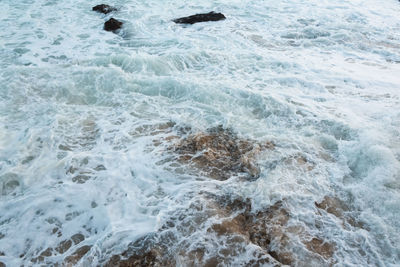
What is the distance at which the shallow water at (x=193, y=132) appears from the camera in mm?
3611

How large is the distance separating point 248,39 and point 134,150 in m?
6.33

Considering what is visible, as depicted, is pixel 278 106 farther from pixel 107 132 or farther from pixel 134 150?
pixel 107 132

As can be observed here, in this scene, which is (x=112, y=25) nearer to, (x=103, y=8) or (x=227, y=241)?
(x=103, y=8)

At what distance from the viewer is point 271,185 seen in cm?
425

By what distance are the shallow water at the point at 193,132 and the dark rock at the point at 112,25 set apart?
21.2 inches

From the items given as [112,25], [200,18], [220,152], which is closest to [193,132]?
[220,152]

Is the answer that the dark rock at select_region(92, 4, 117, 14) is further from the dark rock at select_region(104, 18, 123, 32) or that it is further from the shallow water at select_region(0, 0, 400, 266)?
the shallow water at select_region(0, 0, 400, 266)

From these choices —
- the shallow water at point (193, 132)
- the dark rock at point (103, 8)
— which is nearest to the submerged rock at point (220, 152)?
the shallow water at point (193, 132)

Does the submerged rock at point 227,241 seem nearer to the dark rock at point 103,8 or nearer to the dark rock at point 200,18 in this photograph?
the dark rock at point 200,18

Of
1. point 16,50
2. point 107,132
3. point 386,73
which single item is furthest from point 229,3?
point 107,132

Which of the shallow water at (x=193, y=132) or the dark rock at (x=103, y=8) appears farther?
the dark rock at (x=103, y=8)

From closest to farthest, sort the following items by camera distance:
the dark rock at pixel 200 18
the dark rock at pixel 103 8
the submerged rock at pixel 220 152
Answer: the submerged rock at pixel 220 152 → the dark rock at pixel 200 18 → the dark rock at pixel 103 8

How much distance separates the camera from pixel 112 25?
1034 centimetres

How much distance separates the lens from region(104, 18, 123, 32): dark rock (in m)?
10.3
